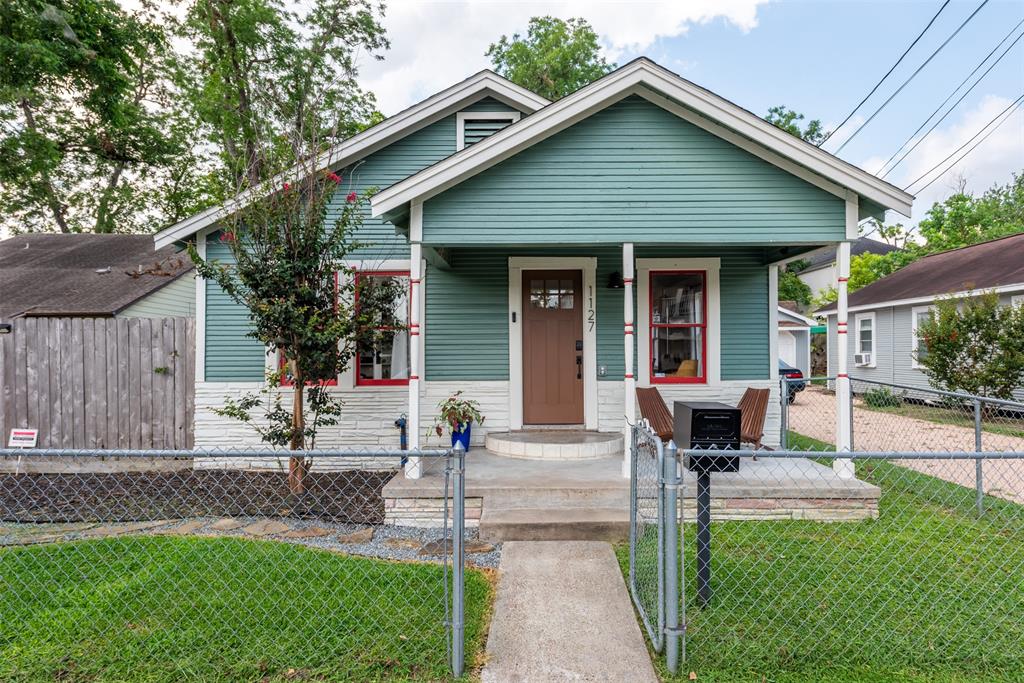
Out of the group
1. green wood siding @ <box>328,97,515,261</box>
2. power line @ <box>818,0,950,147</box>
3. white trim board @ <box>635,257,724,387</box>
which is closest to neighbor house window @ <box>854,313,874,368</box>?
power line @ <box>818,0,950,147</box>

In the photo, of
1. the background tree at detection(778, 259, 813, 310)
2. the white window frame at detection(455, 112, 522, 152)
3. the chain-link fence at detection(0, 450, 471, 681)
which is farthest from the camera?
the background tree at detection(778, 259, 813, 310)

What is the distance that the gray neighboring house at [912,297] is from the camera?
1255cm

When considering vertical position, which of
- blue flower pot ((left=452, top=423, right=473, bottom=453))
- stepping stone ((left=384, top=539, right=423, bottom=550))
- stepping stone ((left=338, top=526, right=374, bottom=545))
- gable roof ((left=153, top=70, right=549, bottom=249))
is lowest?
stepping stone ((left=384, top=539, right=423, bottom=550))

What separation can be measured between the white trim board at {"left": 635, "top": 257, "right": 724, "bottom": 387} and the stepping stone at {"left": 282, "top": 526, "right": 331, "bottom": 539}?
4.32 metres

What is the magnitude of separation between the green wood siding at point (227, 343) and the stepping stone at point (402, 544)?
3547mm

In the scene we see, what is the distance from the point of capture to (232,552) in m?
4.13

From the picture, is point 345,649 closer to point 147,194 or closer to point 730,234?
point 730,234

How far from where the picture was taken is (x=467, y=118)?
7.55 meters

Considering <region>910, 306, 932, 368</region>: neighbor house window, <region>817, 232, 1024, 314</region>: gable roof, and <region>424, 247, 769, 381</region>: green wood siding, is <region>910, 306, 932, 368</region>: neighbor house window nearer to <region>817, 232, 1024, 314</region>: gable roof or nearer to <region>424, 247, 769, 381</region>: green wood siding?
<region>817, 232, 1024, 314</region>: gable roof

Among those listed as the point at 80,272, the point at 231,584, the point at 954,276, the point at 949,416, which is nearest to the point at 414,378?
the point at 231,584

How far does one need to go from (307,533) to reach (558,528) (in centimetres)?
220

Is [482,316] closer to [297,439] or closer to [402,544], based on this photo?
[297,439]

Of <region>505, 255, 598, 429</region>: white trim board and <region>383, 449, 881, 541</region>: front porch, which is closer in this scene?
<region>383, 449, 881, 541</region>: front porch

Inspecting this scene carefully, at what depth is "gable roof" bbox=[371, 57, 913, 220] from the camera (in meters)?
5.21
